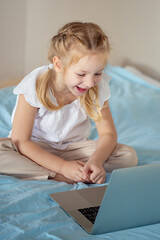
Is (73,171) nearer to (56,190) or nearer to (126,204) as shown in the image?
(56,190)

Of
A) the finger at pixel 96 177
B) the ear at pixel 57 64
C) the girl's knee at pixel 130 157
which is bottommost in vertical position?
the girl's knee at pixel 130 157

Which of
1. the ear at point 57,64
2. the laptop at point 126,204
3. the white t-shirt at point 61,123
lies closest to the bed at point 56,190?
the laptop at point 126,204

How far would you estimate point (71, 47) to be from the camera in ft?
4.34

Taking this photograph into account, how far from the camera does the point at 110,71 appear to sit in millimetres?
2576

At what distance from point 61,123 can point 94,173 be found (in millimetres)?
285

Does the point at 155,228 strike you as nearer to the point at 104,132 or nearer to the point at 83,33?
the point at 104,132

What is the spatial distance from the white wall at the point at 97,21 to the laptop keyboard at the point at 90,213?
5.45 ft

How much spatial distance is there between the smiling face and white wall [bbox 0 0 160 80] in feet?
4.26

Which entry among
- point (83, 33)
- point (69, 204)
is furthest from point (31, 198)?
point (83, 33)

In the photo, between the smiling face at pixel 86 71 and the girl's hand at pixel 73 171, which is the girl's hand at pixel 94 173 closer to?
the girl's hand at pixel 73 171

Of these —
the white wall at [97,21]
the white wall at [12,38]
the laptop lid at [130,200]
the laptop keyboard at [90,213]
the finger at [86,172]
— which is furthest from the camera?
the white wall at [97,21]

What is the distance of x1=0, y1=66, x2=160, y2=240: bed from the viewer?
0.95m

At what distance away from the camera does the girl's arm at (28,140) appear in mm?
1354

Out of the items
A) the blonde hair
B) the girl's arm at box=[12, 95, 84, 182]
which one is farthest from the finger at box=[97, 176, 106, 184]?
the blonde hair
